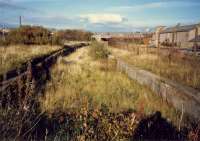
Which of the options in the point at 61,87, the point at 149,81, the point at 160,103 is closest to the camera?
the point at 160,103

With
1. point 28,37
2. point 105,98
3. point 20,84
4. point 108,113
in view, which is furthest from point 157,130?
point 28,37

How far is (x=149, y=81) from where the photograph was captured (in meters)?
10.6

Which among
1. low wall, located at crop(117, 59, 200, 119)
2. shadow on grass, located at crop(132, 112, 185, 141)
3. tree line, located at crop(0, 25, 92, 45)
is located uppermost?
tree line, located at crop(0, 25, 92, 45)

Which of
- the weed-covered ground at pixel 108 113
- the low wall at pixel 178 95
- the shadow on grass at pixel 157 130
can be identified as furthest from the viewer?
the low wall at pixel 178 95

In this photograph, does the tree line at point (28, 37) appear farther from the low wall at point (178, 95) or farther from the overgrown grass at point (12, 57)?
the low wall at point (178, 95)

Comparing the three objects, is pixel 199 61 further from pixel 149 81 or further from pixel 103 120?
pixel 103 120

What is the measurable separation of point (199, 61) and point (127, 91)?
23.8ft

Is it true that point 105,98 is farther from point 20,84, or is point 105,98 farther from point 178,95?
point 20,84

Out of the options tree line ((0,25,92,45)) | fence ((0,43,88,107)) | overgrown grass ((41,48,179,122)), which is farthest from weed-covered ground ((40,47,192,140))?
tree line ((0,25,92,45))

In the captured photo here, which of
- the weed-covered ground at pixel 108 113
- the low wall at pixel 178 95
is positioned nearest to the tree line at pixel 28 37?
the weed-covered ground at pixel 108 113

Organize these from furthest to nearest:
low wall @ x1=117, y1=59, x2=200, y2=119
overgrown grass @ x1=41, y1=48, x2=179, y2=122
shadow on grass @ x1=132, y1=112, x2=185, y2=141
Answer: overgrown grass @ x1=41, y1=48, x2=179, y2=122, low wall @ x1=117, y1=59, x2=200, y2=119, shadow on grass @ x1=132, y1=112, x2=185, y2=141

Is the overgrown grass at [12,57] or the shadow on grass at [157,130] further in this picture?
the overgrown grass at [12,57]

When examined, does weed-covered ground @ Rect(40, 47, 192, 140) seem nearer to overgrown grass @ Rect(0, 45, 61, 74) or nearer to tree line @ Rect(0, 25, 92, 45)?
overgrown grass @ Rect(0, 45, 61, 74)

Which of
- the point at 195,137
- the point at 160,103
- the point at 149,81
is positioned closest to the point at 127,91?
the point at 149,81
